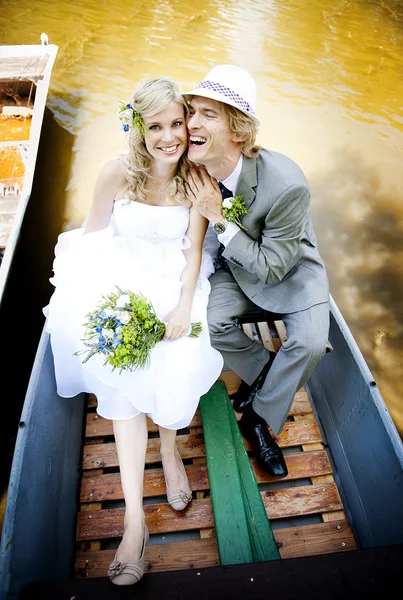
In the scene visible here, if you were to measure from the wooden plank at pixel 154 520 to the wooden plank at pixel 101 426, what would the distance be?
0.43 m

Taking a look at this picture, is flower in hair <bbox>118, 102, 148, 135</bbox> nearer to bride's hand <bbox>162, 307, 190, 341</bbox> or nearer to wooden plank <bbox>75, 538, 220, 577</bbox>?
bride's hand <bbox>162, 307, 190, 341</bbox>

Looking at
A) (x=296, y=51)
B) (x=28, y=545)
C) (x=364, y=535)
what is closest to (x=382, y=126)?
(x=296, y=51)

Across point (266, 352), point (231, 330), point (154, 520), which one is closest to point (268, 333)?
point (266, 352)

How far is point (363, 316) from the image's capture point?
4.23 metres

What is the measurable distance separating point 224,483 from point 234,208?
1.42 metres

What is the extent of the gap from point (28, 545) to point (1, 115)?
526cm

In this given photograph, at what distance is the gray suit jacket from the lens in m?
2.08

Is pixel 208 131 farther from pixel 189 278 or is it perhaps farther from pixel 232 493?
pixel 232 493

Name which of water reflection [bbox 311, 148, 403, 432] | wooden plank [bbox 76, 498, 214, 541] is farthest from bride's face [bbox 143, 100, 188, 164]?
water reflection [bbox 311, 148, 403, 432]

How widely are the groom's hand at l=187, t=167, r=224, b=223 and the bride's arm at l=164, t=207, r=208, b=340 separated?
12cm

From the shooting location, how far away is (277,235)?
6.99ft

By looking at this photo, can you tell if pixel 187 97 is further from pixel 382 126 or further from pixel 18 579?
pixel 382 126

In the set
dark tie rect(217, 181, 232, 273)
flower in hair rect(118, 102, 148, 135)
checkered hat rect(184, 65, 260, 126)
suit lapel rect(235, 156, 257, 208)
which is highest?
checkered hat rect(184, 65, 260, 126)

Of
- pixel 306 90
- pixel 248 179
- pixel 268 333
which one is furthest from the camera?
pixel 306 90
